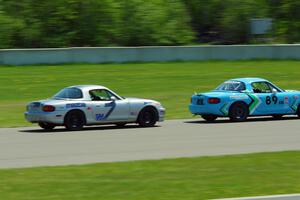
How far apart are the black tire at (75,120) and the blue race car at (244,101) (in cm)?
389

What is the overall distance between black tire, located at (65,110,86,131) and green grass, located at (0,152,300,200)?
6.96 m

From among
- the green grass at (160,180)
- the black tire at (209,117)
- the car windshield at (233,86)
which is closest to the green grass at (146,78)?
the black tire at (209,117)

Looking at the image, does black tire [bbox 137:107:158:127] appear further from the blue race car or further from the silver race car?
the blue race car

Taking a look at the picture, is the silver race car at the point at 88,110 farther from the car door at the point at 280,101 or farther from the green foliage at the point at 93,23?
the green foliage at the point at 93,23

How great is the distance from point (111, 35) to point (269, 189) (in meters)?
32.1

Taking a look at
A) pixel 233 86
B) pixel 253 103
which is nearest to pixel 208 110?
pixel 233 86

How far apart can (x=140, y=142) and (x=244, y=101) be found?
20.7 ft

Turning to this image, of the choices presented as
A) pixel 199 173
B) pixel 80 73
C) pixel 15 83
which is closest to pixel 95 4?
pixel 80 73

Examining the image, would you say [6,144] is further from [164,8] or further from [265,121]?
[164,8]

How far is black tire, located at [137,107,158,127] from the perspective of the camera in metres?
20.8

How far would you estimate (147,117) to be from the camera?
820 inches

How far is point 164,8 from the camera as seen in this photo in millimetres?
44219

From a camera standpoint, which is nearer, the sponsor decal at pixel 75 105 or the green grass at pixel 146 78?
the sponsor decal at pixel 75 105

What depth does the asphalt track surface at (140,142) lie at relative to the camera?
13992 mm
